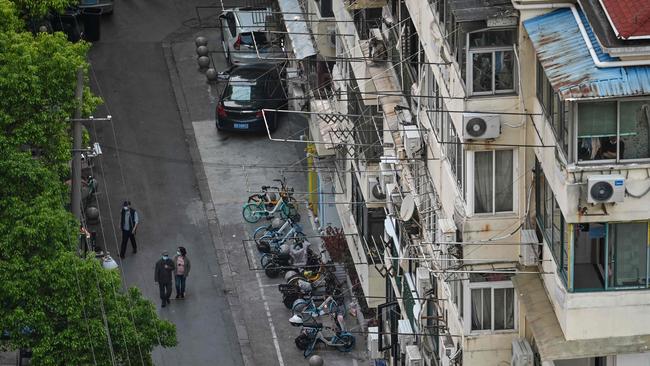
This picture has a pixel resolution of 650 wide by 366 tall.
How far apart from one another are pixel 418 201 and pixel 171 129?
2628cm

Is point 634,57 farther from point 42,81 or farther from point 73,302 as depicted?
point 42,81

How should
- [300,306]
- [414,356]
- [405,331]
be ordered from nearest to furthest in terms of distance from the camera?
[414,356] < [405,331] < [300,306]

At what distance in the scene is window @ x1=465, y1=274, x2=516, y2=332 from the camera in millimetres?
36188

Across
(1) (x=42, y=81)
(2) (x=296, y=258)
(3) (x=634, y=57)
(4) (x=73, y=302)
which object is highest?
(3) (x=634, y=57)

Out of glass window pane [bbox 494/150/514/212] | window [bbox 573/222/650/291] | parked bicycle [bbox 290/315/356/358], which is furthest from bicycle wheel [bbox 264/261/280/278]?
window [bbox 573/222/650/291]

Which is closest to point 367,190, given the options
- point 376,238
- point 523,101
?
point 376,238

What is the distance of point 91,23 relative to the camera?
239ft

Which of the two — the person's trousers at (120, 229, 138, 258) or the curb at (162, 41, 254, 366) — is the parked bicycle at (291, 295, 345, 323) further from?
the person's trousers at (120, 229, 138, 258)

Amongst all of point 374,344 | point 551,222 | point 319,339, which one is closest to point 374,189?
point 374,344

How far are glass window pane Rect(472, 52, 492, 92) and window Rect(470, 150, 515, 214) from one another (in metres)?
1.24

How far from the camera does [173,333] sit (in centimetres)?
4400

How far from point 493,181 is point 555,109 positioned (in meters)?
3.06

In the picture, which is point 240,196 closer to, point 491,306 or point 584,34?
point 491,306

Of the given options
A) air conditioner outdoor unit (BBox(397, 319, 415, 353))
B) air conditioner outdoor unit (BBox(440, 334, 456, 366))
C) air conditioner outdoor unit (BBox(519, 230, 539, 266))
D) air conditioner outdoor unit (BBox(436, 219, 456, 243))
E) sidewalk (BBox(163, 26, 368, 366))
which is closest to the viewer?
air conditioner outdoor unit (BBox(519, 230, 539, 266))
